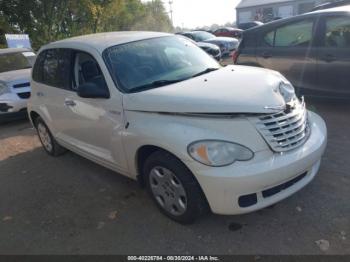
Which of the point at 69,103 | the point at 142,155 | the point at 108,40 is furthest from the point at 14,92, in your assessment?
the point at 142,155

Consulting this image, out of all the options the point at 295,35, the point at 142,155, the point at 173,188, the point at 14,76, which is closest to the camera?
the point at 173,188

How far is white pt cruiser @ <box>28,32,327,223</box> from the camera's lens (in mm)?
2795

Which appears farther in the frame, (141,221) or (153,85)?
(153,85)

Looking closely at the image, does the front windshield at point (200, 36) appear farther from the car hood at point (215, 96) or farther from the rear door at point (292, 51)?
the car hood at point (215, 96)

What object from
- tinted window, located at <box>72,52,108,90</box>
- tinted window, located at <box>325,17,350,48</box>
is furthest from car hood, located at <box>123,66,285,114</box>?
tinted window, located at <box>325,17,350,48</box>

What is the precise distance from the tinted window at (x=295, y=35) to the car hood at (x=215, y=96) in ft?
7.96

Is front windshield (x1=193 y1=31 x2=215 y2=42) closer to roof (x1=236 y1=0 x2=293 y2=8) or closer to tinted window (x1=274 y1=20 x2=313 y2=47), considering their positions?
tinted window (x1=274 y1=20 x2=313 y2=47)

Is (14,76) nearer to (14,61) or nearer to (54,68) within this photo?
(14,61)

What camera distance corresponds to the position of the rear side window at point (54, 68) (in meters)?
4.36

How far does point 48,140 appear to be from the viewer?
5.41 m

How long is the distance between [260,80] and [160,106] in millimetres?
1018

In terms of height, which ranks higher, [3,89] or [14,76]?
[14,76]

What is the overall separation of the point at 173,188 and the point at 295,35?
3959mm

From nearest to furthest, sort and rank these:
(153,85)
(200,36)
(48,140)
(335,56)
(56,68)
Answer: (153,85) < (56,68) < (335,56) < (48,140) < (200,36)
